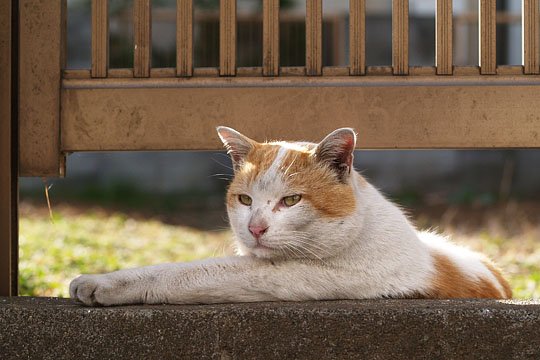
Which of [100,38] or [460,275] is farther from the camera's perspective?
[100,38]

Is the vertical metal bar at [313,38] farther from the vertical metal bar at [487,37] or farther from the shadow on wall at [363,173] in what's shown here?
the shadow on wall at [363,173]

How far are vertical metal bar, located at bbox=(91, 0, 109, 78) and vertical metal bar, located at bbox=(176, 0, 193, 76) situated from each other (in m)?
0.28

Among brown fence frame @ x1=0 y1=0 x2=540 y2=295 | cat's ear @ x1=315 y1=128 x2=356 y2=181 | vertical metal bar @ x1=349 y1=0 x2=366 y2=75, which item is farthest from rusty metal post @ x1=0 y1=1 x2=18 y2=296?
vertical metal bar @ x1=349 y1=0 x2=366 y2=75

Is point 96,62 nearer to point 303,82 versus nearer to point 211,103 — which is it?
point 211,103

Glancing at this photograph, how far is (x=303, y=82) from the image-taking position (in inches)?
117

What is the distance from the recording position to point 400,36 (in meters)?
2.99

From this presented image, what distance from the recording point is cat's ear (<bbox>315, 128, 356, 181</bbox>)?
2596 mm

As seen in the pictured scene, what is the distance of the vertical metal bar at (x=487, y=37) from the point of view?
295 centimetres

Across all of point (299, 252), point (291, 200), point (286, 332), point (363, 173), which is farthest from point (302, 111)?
point (363, 173)

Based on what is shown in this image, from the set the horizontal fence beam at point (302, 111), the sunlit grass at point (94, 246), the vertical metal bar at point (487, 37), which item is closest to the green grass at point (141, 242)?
the sunlit grass at point (94, 246)

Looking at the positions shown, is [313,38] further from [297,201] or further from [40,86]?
[40,86]

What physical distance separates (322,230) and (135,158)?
9.24 metres

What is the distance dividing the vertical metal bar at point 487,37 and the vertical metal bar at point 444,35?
0.12m

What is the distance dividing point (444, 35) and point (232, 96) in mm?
833
